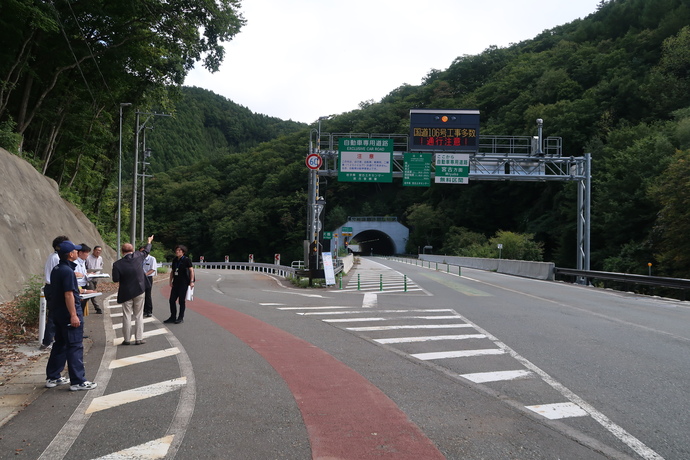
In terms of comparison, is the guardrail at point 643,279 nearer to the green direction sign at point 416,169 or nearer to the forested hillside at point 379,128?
the forested hillside at point 379,128

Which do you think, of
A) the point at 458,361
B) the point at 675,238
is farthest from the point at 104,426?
the point at 675,238

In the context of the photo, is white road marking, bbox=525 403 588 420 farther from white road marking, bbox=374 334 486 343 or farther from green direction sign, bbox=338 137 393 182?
green direction sign, bbox=338 137 393 182

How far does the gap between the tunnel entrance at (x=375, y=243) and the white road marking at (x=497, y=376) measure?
92325 millimetres

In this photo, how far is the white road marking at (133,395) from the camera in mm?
5896

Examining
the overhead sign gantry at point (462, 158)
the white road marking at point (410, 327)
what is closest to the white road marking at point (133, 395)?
the white road marking at point (410, 327)

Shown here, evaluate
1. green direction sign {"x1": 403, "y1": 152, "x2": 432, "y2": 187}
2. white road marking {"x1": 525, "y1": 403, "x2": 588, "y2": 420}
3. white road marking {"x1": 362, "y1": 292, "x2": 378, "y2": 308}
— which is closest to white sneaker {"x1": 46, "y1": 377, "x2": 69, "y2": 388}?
white road marking {"x1": 525, "y1": 403, "x2": 588, "y2": 420}

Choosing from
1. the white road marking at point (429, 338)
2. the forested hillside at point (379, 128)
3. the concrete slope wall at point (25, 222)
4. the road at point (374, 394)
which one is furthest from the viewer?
the forested hillside at point (379, 128)

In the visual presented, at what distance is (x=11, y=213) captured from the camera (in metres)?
18.9

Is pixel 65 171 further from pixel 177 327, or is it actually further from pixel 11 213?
pixel 177 327

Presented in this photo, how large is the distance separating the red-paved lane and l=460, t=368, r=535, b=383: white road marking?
4.68 ft

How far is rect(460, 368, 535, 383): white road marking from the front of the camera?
275 inches

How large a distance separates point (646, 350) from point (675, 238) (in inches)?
1053

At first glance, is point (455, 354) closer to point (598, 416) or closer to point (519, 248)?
point (598, 416)

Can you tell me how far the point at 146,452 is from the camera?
4.48 m
